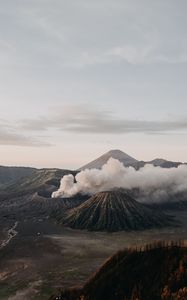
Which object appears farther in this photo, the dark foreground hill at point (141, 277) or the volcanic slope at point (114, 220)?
the volcanic slope at point (114, 220)

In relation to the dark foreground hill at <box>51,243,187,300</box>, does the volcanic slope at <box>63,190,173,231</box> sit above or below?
below

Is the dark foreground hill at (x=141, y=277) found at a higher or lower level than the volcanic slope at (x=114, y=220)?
higher

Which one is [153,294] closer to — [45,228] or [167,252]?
[167,252]

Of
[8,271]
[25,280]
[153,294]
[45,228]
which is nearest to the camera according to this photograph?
Answer: [153,294]

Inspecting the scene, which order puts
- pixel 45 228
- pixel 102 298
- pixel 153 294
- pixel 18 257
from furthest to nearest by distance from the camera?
1. pixel 45 228
2. pixel 18 257
3. pixel 102 298
4. pixel 153 294

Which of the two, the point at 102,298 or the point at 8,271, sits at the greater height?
the point at 102,298

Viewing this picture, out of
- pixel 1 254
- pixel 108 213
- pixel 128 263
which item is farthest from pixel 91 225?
pixel 128 263

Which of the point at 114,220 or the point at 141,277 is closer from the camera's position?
the point at 141,277

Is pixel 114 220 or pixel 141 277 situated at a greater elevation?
pixel 141 277
